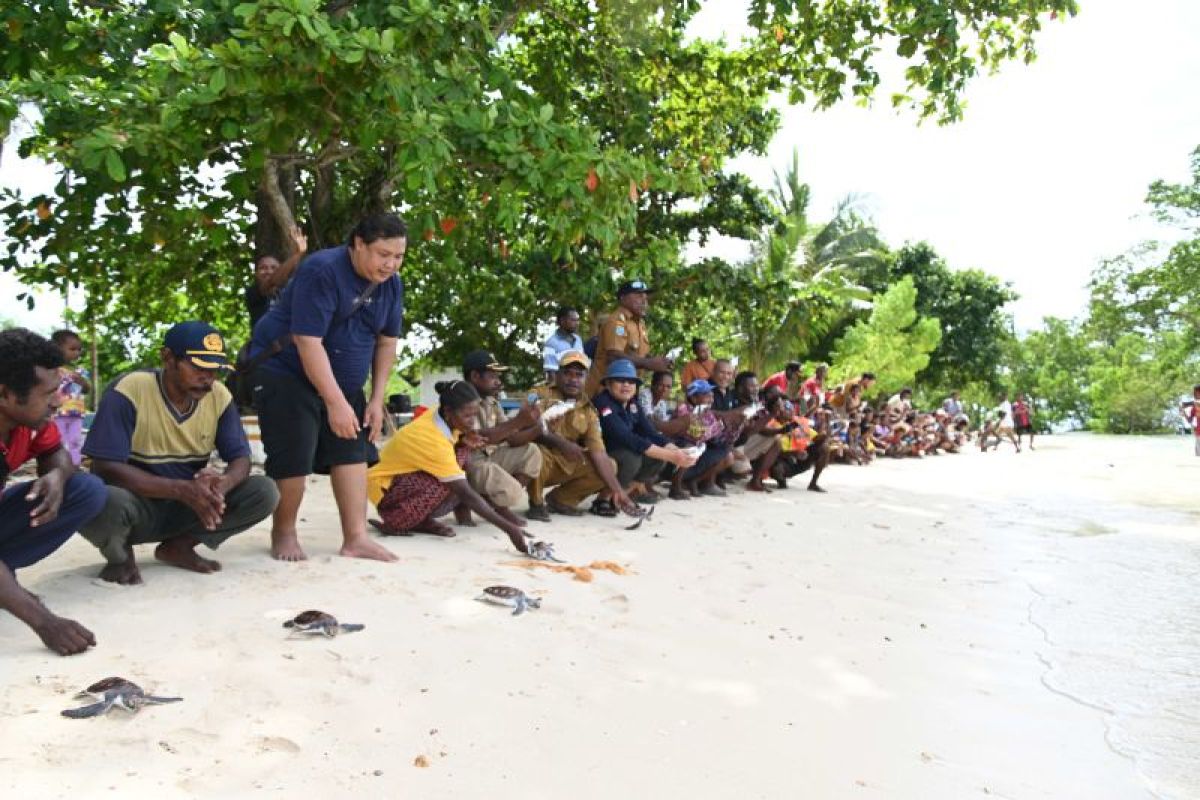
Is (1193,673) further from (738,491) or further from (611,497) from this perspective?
(738,491)

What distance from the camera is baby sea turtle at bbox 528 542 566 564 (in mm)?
4371

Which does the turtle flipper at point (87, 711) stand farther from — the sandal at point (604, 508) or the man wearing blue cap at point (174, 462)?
the sandal at point (604, 508)

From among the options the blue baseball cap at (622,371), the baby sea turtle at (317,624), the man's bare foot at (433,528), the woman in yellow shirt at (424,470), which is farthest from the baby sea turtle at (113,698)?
the blue baseball cap at (622,371)

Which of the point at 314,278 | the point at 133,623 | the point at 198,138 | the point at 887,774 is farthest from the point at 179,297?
the point at 887,774

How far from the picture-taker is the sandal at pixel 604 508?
6.01m

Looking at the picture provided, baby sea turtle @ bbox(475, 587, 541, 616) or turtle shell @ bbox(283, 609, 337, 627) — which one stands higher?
turtle shell @ bbox(283, 609, 337, 627)

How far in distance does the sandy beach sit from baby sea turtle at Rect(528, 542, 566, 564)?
0.22 meters

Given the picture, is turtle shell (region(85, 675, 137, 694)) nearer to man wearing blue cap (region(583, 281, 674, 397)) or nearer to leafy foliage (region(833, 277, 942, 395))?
man wearing blue cap (region(583, 281, 674, 397))

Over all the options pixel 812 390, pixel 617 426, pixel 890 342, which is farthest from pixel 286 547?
pixel 890 342

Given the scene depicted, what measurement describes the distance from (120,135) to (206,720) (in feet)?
12.4

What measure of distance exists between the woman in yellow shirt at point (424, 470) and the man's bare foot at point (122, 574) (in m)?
1.49

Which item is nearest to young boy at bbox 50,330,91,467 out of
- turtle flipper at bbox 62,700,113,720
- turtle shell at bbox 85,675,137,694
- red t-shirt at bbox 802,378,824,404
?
turtle shell at bbox 85,675,137,694

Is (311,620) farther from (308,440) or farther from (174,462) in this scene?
(308,440)

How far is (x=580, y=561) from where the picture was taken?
446 cm
